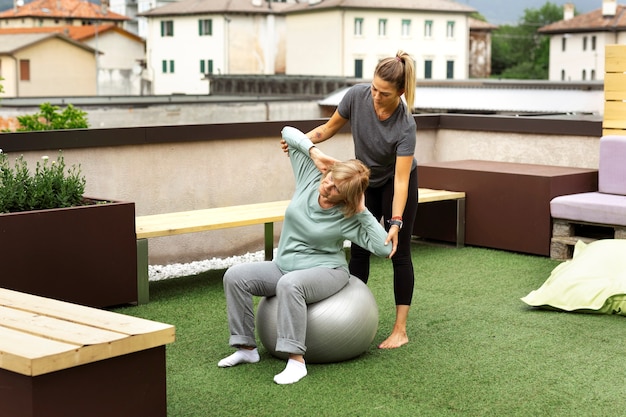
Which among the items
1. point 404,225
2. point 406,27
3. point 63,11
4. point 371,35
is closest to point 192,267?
point 404,225

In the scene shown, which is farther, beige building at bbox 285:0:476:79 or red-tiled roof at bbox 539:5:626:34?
red-tiled roof at bbox 539:5:626:34

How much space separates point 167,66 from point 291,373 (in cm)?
8863

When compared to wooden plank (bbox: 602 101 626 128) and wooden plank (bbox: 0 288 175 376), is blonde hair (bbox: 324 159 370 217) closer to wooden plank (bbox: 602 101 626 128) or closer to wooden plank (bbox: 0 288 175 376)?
wooden plank (bbox: 0 288 175 376)

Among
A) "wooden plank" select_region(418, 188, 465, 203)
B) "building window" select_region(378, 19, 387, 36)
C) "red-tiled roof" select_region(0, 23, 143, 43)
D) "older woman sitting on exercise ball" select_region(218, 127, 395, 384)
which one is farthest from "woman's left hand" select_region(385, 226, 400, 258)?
"red-tiled roof" select_region(0, 23, 143, 43)

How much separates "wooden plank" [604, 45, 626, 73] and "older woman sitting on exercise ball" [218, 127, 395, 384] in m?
4.31

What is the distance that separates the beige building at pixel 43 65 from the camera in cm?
7788

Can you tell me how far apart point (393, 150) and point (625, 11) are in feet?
281

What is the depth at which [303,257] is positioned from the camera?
5.14m

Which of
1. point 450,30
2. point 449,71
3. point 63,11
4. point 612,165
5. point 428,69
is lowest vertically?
point 612,165

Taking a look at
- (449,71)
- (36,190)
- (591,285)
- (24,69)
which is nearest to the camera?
(36,190)

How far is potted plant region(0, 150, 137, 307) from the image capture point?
19.7 ft

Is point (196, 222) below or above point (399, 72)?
below

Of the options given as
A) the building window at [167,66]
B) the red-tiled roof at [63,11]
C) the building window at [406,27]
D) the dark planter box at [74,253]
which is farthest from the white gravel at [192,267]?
the red-tiled roof at [63,11]

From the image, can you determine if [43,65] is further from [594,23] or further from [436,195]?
[436,195]
